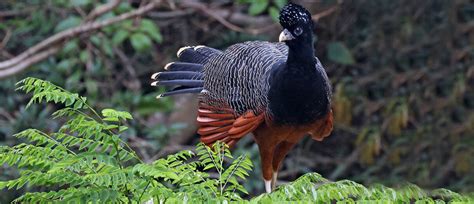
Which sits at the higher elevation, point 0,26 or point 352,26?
point 0,26

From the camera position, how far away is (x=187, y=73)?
521cm

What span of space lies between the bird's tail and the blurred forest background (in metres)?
1.68

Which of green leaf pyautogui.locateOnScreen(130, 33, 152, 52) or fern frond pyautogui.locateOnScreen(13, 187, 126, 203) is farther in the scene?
green leaf pyautogui.locateOnScreen(130, 33, 152, 52)

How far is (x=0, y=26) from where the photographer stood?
25.1ft

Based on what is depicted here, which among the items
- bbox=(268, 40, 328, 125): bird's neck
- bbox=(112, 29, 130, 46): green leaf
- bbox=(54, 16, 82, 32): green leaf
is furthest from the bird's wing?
bbox=(54, 16, 82, 32): green leaf

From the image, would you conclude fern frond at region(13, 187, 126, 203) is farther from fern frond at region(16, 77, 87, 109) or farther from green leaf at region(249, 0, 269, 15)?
green leaf at region(249, 0, 269, 15)

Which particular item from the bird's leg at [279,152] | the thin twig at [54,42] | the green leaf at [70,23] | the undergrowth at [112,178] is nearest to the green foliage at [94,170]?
the undergrowth at [112,178]

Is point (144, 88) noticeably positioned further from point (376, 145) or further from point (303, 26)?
point (303, 26)

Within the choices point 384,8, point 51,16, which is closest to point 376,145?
point 384,8

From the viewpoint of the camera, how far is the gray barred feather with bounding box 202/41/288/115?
4.66 m

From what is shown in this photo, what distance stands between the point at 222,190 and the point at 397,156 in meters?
4.32

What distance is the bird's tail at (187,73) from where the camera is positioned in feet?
16.9

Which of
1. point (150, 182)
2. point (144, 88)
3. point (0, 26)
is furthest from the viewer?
point (144, 88)

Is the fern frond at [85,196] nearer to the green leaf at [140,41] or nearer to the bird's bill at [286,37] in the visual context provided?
the bird's bill at [286,37]
